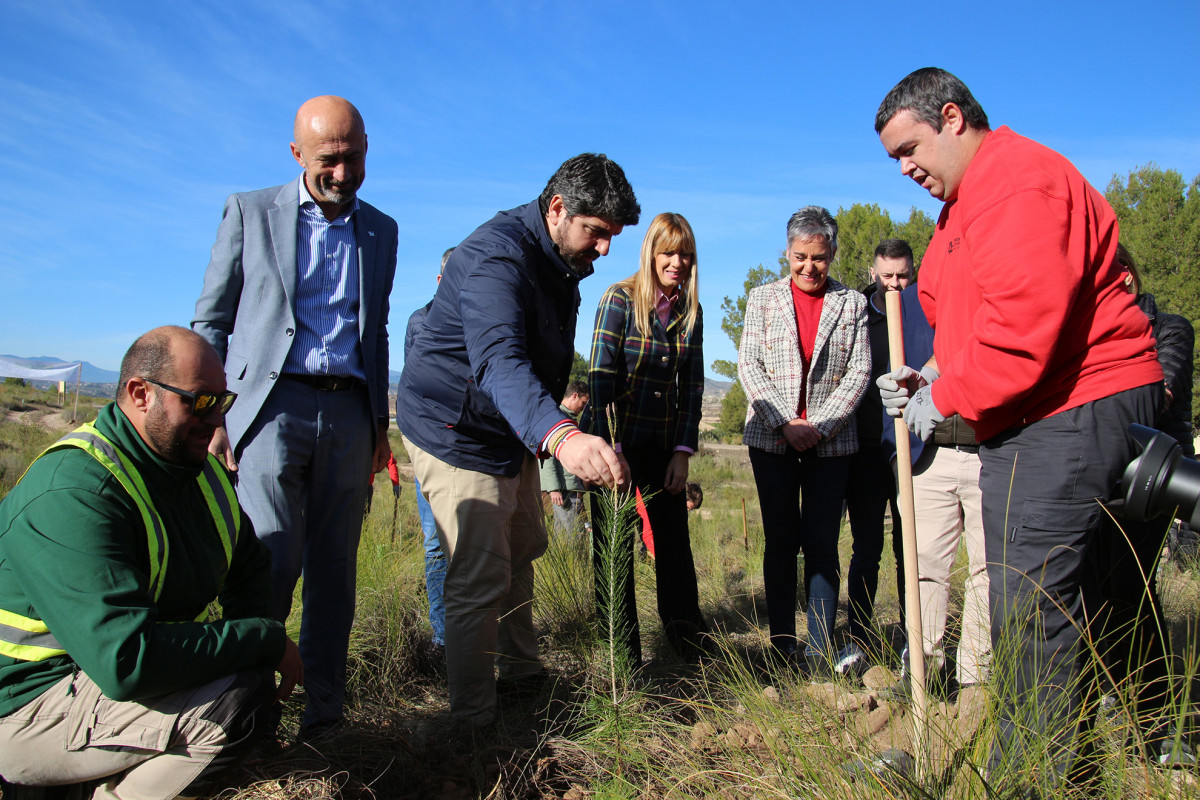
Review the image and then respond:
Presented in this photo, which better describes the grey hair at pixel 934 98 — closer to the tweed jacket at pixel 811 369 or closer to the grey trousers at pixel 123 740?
the tweed jacket at pixel 811 369

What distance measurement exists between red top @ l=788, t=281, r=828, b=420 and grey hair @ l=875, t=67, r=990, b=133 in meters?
1.44

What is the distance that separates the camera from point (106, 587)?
1.76 m

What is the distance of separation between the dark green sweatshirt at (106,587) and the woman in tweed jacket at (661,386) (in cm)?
189

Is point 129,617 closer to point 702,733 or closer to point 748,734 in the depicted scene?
point 702,733

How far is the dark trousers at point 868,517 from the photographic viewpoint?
3.87 meters

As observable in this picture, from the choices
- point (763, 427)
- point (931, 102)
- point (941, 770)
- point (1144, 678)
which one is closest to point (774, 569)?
point (763, 427)

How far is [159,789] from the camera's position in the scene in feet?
6.13

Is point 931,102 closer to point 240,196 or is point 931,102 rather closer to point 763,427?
point 763,427

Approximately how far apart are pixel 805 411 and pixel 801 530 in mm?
590

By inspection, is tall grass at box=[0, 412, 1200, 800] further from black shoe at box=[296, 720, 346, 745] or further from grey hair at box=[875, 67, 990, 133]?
grey hair at box=[875, 67, 990, 133]

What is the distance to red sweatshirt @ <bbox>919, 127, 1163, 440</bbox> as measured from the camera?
6.58ft

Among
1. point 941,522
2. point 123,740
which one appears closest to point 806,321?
point 941,522

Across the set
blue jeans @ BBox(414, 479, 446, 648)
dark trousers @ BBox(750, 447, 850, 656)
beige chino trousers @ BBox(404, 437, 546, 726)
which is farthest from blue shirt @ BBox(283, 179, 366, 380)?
dark trousers @ BBox(750, 447, 850, 656)

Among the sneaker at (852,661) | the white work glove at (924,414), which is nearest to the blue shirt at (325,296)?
the white work glove at (924,414)
